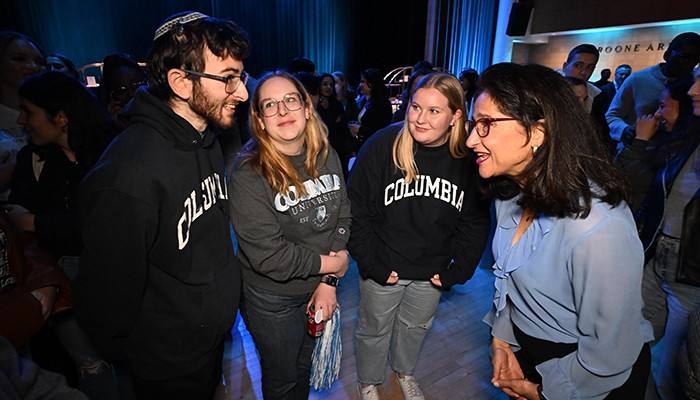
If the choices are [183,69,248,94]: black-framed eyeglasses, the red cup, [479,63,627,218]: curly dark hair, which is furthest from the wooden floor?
[183,69,248,94]: black-framed eyeglasses

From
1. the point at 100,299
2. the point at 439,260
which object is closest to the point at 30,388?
the point at 100,299

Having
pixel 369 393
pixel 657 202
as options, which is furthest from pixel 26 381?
pixel 657 202

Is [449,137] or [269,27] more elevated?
[269,27]

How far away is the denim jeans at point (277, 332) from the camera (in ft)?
4.82

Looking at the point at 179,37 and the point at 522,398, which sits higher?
the point at 179,37

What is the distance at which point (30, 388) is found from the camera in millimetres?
873

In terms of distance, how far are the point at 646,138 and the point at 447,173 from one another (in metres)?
1.37

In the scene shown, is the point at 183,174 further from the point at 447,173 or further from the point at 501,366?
the point at 501,366

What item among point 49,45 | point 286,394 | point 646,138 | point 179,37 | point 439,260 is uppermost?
point 49,45

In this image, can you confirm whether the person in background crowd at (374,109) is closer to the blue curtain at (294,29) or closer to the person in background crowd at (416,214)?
the person in background crowd at (416,214)

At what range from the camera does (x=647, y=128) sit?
6.60ft

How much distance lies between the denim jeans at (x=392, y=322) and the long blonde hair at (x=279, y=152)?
0.70 metres

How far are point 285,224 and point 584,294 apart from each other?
1040mm

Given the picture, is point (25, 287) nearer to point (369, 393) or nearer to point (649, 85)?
point (369, 393)
